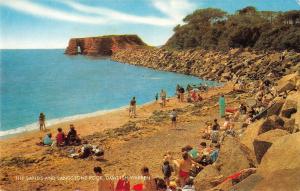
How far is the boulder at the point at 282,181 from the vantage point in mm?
8430

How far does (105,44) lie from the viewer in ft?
561

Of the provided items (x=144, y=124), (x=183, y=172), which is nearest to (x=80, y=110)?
(x=144, y=124)

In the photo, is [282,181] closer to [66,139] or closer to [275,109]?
[275,109]

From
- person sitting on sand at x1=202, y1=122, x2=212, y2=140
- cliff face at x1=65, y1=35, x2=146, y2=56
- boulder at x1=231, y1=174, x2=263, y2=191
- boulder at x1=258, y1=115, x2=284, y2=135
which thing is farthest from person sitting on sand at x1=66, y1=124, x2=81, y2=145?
cliff face at x1=65, y1=35, x2=146, y2=56

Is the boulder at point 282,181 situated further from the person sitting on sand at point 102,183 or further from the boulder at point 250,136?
the person sitting on sand at point 102,183

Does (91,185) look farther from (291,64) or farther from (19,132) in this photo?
(291,64)

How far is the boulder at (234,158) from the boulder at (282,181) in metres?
3.06

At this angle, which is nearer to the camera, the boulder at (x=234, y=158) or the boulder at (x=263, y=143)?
the boulder at (x=263, y=143)

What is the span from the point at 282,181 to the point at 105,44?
542 feet

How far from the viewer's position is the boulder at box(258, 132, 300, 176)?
30.9 ft

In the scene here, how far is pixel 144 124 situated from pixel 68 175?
413 inches

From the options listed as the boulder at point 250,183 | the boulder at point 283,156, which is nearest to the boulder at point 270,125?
the boulder at point 283,156

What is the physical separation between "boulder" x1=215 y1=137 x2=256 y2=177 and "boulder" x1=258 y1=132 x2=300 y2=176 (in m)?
1.98

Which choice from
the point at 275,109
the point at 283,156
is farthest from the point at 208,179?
the point at 275,109
